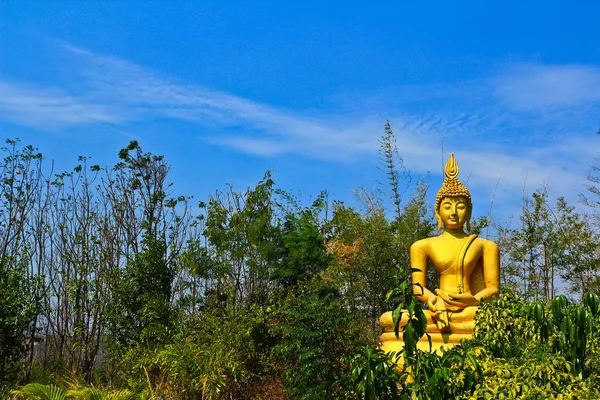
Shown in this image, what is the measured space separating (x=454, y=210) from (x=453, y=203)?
0.09 metres

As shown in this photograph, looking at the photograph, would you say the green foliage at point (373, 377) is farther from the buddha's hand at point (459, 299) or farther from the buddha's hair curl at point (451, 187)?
the buddha's hair curl at point (451, 187)

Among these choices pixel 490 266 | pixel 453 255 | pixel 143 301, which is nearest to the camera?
pixel 490 266

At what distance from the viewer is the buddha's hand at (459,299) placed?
800 centimetres

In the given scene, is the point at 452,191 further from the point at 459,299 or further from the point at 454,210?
the point at 459,299

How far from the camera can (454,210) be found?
339 inches

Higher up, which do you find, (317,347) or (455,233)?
(455,233)

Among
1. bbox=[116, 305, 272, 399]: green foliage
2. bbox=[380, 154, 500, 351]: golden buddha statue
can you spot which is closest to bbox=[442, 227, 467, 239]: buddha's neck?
bbox=[380, 154, 500, 351]: golden buddha statue

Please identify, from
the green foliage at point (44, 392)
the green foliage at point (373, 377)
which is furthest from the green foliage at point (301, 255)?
the green foliage at point (373, 377)

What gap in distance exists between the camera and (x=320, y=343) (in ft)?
23.4

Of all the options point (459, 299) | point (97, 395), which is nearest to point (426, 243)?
point (459, 299)

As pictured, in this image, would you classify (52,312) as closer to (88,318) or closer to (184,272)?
(88,318)

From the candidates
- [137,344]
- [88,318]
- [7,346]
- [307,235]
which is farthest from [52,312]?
[307,235]

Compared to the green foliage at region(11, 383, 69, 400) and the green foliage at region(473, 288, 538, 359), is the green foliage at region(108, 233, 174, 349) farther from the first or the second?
the green foliage at region(473, 288, 538, 359)

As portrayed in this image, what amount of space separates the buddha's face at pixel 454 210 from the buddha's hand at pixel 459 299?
1.03 m
